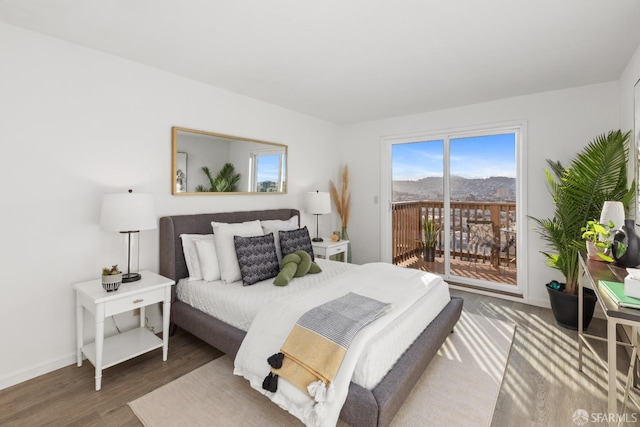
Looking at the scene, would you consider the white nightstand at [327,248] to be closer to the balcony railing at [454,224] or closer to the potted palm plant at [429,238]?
the balcony railing at [454,224]

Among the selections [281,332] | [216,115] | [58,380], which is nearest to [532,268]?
[281,332]

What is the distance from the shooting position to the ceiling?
6.33ft

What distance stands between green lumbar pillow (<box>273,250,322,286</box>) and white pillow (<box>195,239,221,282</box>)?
1.83 feet

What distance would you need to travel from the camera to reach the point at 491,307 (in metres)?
3.59

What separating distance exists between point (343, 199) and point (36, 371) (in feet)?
13.0

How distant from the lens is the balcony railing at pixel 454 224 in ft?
13.0

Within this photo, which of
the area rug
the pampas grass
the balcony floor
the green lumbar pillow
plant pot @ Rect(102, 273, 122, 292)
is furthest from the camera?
the pampas grass

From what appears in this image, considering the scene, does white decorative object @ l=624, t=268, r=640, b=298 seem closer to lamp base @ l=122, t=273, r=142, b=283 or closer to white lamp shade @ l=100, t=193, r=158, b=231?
white lamp shade @ l=100, t=193, r=158, b=231

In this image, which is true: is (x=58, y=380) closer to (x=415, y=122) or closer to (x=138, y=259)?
(x=138, y=259)

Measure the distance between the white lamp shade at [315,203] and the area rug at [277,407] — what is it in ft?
7.18

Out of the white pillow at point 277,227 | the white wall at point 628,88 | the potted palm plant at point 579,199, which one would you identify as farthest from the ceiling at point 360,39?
the white pillow at point 277,227

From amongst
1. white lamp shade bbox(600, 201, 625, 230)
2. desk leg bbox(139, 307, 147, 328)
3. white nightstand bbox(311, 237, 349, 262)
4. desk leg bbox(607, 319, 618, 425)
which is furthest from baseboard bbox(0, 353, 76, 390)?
white lamp shade bbox(600, 201, 625, 230)

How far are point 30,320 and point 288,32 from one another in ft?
9.21

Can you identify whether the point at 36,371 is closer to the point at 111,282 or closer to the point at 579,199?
the point at 111,282
